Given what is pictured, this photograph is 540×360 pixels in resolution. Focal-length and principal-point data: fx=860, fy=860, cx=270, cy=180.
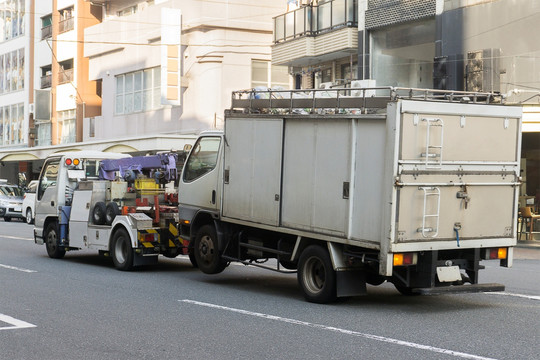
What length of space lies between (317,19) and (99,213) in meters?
16.7

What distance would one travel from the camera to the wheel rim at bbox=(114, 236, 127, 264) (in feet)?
53.1

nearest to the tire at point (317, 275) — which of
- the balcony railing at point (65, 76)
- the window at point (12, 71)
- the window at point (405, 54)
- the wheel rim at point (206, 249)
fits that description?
the wheel rim at point (206, 249)

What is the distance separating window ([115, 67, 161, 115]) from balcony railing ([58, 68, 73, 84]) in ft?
24.5

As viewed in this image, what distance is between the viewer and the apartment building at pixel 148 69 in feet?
120

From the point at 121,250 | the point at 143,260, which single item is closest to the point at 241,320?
the point at 143,260

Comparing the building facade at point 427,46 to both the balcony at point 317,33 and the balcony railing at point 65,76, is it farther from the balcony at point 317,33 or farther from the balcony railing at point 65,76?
the balcony railing at point 65,76

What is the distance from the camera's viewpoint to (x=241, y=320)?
33.3ft

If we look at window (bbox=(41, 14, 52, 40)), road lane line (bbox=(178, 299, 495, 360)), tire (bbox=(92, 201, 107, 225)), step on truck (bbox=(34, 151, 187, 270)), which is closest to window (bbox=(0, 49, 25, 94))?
window (bbox=(41, 14, 52, 40))

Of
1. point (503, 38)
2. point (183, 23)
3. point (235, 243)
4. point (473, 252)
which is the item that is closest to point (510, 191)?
point (473, 252)

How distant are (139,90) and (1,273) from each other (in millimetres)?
26750

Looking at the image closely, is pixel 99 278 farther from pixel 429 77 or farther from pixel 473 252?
pixel 429 77

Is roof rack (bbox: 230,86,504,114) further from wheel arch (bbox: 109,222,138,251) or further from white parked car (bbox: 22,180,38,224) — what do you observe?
white parked car (bbox: 22,180,38,224)

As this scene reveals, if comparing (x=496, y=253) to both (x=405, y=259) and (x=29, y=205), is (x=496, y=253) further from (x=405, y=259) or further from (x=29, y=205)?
(x=29, y=205)

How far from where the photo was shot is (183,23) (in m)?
37.2
